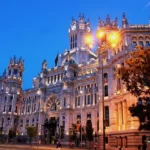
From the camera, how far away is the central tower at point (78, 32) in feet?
312

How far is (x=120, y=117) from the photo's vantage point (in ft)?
154

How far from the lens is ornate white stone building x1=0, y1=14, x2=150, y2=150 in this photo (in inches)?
1848

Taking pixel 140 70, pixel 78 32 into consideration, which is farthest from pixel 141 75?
pixel 78 32

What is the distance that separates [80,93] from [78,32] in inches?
1252

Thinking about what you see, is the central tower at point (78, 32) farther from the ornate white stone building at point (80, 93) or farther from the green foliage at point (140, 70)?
the green foliage at point (140, 70)

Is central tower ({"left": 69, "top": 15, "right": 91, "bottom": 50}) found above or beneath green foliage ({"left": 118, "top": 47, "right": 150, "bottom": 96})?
above

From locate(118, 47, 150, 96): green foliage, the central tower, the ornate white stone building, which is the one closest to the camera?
locate(118, 47, 150, 96): green foliage

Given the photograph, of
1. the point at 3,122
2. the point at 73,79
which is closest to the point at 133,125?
the point at 73,79

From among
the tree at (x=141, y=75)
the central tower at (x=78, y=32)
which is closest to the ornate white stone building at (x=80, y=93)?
the central tower at (x=78, y=32)

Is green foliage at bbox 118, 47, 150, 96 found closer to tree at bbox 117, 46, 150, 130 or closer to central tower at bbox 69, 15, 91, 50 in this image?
tree at bbox 117, 46, 150, 130

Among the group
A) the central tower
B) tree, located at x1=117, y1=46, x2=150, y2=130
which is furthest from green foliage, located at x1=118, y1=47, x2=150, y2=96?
the central tower

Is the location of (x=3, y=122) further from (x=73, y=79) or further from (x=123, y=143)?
(x=123, y=143)

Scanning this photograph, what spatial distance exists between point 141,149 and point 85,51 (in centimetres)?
5840

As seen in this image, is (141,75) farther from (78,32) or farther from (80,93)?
(78,32)
